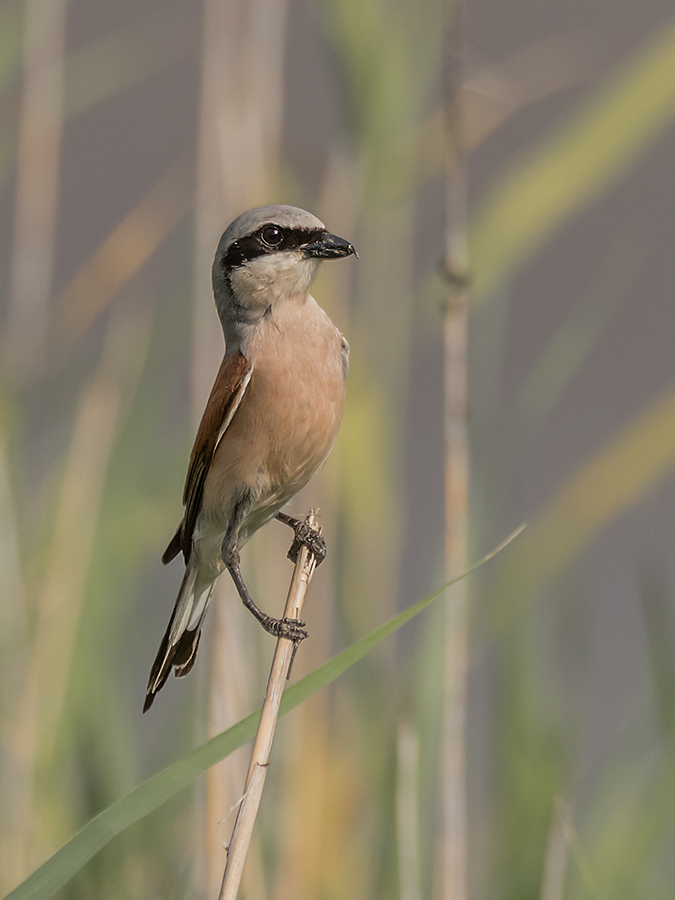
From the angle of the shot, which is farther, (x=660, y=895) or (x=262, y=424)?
(x=660, y=895)

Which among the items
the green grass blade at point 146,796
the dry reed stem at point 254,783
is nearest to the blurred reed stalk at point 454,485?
the dry reed stem at point 254,783

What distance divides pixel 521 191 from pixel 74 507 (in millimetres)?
1109

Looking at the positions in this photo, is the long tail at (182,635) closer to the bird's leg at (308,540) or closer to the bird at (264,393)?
the bird at (264,393)

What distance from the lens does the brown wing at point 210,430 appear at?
157 cm

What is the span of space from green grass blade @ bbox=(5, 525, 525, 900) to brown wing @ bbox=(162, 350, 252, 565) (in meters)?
0.60

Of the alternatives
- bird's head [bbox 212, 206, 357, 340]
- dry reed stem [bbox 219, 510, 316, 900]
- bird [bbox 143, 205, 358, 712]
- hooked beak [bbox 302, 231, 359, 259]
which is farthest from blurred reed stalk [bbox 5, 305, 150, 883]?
dry reed stem [bbox 219, 510, 316, 900]

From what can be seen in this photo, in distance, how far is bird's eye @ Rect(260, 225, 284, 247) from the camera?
165 centimetres

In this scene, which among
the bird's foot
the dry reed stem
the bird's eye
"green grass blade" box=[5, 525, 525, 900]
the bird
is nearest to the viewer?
"green grass blade" box=[5, 525, 525, 900]

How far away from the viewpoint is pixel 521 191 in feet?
6.23

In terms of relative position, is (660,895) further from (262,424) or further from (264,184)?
(264,184)

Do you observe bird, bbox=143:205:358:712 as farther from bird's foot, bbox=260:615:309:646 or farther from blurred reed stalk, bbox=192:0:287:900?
blurred reed stalk, bbox=192:0:287:900

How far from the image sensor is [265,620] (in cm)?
165

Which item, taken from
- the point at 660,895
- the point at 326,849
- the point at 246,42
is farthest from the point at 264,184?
the point at 660,895

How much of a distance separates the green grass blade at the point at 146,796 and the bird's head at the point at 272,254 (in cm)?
73
